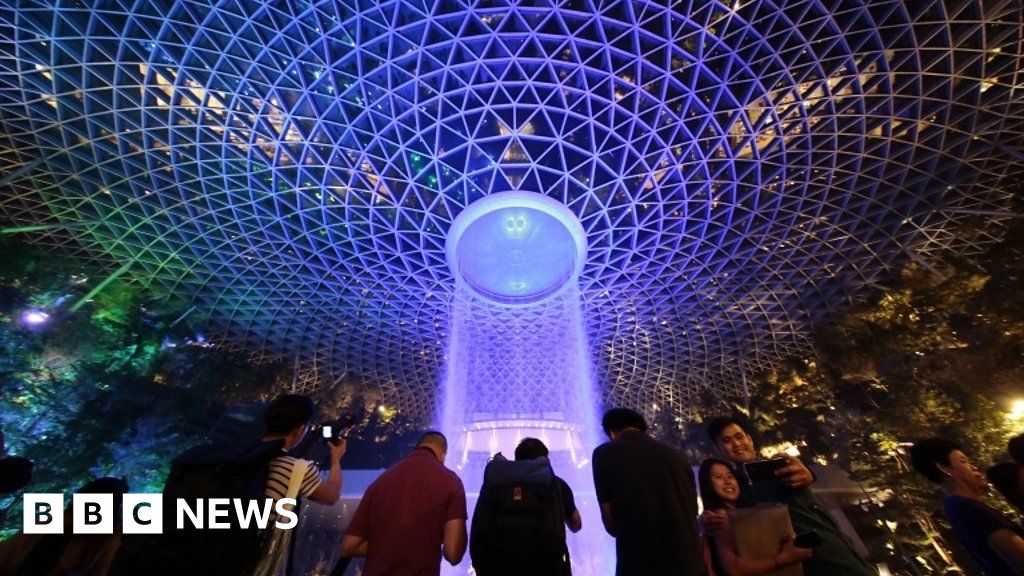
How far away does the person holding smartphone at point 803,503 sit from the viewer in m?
3.82

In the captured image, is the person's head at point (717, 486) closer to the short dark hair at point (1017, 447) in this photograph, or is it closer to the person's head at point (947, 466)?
the person's head at point (947, 466)

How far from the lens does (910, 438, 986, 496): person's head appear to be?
15.4 ft

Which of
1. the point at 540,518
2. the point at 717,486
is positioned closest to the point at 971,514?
the point at 717,486

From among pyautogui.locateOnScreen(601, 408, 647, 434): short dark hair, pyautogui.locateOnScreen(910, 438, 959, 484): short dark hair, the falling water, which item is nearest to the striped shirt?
pyautogui.locateOnScreen(601, 408, 647, 434): short dark hair

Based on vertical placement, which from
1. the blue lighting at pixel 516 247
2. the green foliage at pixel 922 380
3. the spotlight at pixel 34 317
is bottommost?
the green foliage at pixel 922 380

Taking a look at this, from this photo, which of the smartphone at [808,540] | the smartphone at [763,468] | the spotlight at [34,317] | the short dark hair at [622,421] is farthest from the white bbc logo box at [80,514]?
the spotlight at [34,317]

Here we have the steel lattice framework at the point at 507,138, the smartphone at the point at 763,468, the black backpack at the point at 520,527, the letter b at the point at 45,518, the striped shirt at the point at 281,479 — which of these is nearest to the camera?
the striped shirt at the point at 281,479

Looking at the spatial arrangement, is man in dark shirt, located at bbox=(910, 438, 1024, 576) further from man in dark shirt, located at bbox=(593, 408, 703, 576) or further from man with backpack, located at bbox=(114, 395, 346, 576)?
man with backpack, located at bbox=(114, 395, 346, 576)

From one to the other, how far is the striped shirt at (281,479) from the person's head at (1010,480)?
728 cm

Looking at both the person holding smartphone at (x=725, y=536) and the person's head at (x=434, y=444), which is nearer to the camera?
the person holding smartphone at (x=725, y=536)

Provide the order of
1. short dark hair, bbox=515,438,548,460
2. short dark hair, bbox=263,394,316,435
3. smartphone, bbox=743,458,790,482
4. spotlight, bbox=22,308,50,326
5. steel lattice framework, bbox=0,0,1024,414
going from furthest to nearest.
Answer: spotlight, bbox=22,308,50,326
steel lattice framework, bbox=0,0,1024,414
short dark hair, bbox=515,438,548,460
smartphone, bbox=743,458,790,482
short dark hair, bbox=263,394,316,435

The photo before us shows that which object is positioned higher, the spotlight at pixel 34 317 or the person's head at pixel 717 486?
the spotlight at pixel 34 317

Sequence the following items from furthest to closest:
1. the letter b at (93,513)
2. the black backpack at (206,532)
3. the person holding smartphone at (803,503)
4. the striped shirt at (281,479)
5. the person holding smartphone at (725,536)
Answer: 1. the letter b at (93,513)
2. the person holding smartphone at (803,503)
3. the striped shirt at (281,479)
4. the person holding smartphone at (725,536)
5. the black backpack at (206,532)

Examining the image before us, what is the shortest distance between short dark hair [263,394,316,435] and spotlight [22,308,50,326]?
87.7ft
